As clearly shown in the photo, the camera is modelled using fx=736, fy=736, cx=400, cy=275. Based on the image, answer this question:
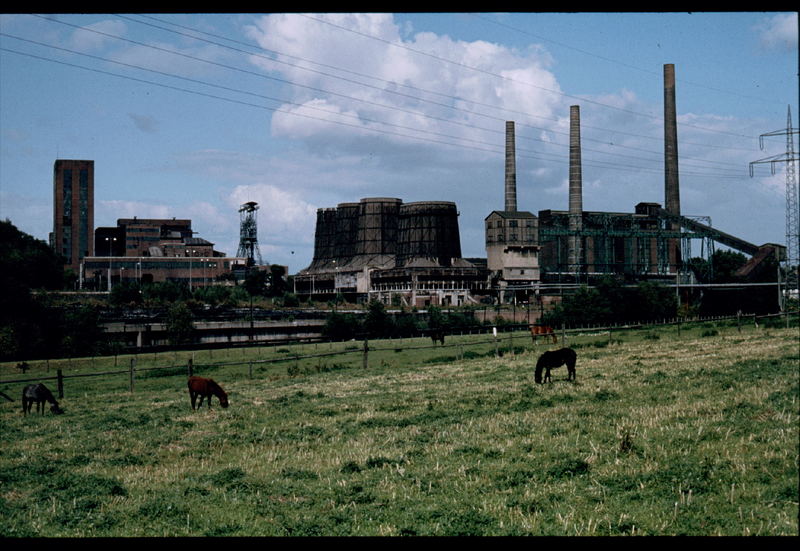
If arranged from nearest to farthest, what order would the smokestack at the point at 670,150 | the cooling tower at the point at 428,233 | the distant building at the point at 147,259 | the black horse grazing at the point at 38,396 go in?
the black horse grazing at the point at 38,396, the smokestack at the point at 670,150, the cooling tower at the point at 428,233, the distant building at the point at 147,259

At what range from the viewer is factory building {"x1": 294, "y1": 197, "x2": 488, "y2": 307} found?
15600 centimetres

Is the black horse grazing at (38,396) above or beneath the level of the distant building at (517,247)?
beneath

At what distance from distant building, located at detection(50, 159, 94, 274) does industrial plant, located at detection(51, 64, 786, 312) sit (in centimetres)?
26

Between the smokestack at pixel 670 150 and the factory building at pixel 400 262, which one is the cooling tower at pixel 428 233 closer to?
the factory building at pixel 400 262

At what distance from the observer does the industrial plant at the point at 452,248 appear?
139 meters

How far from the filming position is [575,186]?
14050 cm

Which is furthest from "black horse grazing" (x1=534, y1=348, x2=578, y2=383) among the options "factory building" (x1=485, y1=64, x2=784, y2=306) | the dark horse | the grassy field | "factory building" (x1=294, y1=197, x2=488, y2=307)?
"factory building" (x1=294, y1=197, x2=488, y2=307)

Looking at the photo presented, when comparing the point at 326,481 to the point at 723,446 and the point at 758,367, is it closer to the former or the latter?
the point at 723,446

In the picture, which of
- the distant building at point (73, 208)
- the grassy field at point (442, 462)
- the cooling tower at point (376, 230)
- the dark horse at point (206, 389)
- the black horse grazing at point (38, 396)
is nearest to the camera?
the grassy field at point (442, 462)

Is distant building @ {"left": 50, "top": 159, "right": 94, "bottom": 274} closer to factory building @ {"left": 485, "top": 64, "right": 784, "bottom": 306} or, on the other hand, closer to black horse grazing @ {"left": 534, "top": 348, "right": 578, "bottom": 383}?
factory building @ {"left": 485, "top": 64, "right": 784, "bottom": 306}

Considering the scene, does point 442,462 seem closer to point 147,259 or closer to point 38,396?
point 38,396

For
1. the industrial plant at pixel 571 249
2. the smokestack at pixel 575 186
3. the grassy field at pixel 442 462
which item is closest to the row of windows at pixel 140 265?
the industrial plant at pixel 571 249

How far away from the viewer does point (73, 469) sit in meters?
15.4
